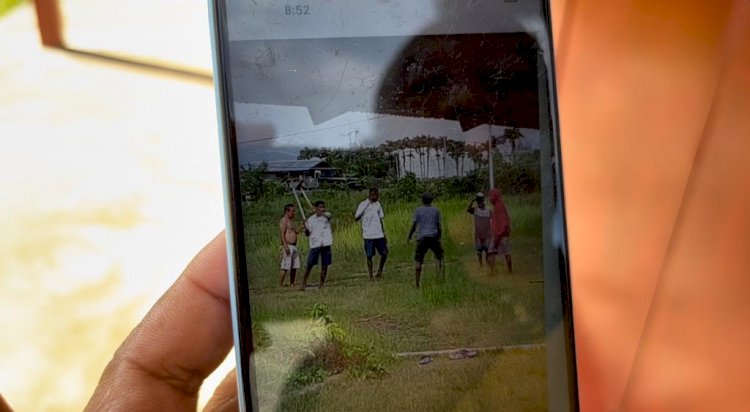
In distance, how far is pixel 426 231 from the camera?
371 mm

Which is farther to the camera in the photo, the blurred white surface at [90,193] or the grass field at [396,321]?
the blurred white surface at [90,193]

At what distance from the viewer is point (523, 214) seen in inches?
14.7

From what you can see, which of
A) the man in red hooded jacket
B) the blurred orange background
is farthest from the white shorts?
the blurred orange background

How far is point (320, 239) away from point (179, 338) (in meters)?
0.11

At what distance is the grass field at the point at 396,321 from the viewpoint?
0.37 metres

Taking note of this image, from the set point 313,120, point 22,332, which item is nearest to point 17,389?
point 22,332

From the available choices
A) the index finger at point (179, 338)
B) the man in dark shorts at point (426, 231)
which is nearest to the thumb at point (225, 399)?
the index finger at point (179, 338)

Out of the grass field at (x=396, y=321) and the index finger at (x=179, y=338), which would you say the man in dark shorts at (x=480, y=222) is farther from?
the index finger at (x=179, y=338)

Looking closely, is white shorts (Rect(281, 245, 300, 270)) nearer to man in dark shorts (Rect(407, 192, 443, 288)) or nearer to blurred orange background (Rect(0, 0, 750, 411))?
man in dark shorts (Rect(407, 192, 443, 288))

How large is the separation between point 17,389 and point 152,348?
30cm

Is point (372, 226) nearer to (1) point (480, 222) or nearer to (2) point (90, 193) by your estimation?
(1) point (480, 222)

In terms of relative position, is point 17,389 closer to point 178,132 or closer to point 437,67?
point 178,132

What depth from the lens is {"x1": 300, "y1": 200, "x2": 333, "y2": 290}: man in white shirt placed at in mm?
366

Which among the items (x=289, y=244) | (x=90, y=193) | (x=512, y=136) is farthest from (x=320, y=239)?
(x=90, y=193)
